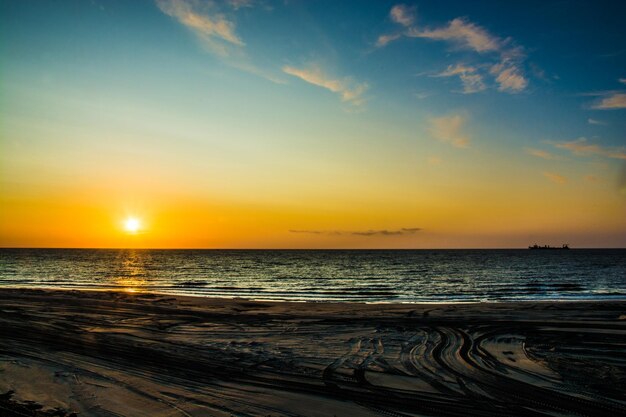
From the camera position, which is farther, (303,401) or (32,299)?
(32,299)

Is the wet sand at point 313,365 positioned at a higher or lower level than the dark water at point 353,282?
higher

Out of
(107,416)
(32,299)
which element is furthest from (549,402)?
(32,299)

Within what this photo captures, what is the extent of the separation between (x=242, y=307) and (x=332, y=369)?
Answer: 14.2 m

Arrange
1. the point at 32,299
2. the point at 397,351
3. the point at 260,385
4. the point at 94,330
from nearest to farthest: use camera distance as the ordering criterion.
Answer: the point at 260,385 < the point at 397,351 < the point at 94,330 < the point at 32,299

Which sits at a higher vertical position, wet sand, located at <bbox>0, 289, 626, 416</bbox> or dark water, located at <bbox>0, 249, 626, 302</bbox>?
wet sand, located at <bbox>0, 289, 626, 416</bbox>

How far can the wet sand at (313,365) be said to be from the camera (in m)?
7.75

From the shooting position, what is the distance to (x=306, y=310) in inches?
869

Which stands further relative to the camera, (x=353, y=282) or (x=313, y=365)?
(x=353, y=282)

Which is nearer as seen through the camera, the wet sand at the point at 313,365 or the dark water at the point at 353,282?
the wet sand at the point at 313,365

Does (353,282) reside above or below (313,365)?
below

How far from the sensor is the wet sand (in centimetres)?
775

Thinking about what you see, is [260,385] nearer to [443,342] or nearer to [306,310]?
[443,342]

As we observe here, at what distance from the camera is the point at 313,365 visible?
10547mm

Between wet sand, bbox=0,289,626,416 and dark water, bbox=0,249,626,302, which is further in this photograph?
dark water, bbox=0,249,626,302
